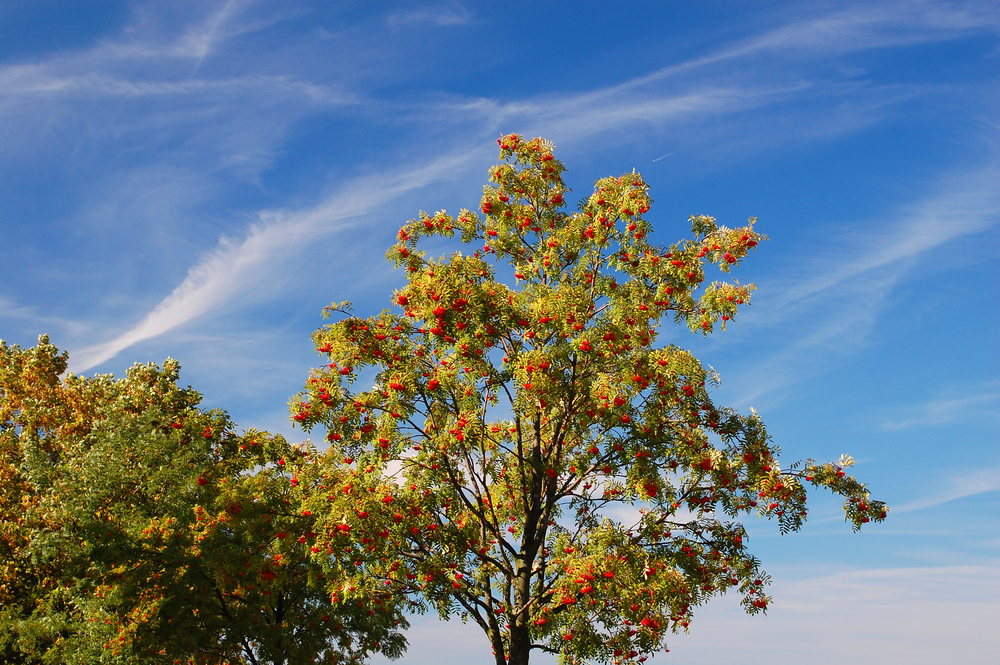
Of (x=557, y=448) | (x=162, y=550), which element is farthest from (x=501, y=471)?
(x=162, y=550)

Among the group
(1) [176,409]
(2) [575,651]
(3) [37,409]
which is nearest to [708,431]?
(2) [575,651]

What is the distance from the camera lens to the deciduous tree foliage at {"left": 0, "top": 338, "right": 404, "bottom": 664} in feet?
54.1

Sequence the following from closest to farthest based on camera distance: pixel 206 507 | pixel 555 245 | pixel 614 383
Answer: pixel 614 383 < pixel 555 245 < pixel 206 507

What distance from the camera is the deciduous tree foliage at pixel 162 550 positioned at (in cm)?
1648

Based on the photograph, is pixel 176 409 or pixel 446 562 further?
pixel 176 409

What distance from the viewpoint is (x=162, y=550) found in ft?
58.0

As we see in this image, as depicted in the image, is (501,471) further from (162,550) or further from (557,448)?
(162,550)

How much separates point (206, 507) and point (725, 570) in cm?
1351

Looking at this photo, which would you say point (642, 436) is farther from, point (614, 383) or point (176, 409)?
point (176, 409)

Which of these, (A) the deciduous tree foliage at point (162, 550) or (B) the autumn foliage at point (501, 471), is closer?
(B) the autumn foliage at point (501, 471)

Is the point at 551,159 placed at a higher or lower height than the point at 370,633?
higher

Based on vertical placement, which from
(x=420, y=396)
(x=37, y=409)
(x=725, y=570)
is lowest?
(x=725, y=570)

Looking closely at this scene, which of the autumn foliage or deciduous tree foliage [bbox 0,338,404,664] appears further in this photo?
deciduous tree foliage [bbox 0,338,404,664]

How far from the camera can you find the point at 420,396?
539 inches
